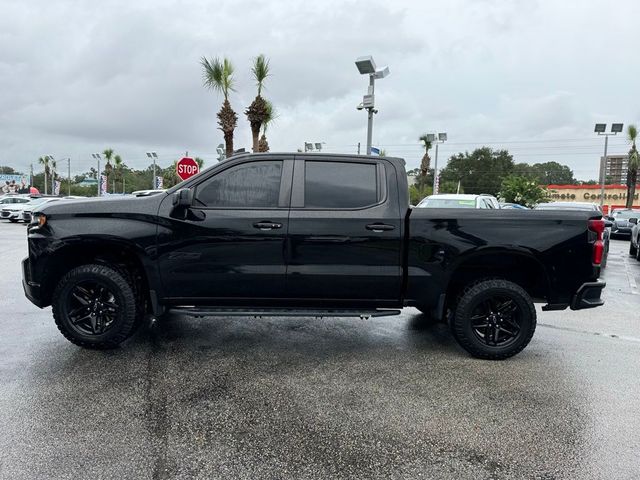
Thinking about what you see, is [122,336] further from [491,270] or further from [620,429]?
[620,429]

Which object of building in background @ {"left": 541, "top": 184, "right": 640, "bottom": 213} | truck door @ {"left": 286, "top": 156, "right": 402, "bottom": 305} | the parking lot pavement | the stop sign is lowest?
the parking lot pavement

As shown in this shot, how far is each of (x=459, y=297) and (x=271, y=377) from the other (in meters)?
1.97

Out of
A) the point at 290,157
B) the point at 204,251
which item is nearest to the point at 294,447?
the point at 204,251

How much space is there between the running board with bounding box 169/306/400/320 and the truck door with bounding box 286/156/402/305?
112 mm

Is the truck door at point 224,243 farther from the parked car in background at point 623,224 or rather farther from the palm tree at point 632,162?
the palm tree at point 632,162

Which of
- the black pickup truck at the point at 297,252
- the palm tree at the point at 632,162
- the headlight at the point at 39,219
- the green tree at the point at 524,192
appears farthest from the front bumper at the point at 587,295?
the green tree at the point at 524,192

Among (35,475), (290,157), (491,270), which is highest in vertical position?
A: (290,157)

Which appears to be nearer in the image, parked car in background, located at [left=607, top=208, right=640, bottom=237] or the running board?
the running board

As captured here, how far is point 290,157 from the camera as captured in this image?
186 inches

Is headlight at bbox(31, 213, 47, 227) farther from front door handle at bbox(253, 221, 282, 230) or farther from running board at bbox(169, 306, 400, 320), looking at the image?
front door handle at bbox(253, 221, 282, 230)

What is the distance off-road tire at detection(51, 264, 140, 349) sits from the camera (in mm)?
4539

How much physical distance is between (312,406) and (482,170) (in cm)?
8690

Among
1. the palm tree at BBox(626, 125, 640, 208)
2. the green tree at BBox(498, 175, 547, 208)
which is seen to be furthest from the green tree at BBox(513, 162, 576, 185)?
the palm tree at BBox(626, 125, 640, 208)

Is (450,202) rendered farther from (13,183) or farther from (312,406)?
(13,183)
